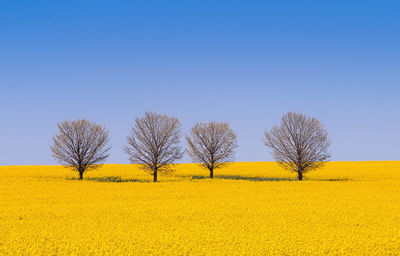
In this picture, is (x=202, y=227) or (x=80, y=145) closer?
(x=202, y=227)

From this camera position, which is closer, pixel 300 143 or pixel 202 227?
pixel 202 227

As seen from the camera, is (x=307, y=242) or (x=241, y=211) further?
(x=241, y=211)

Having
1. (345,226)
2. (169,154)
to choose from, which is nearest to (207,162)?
(169,154)

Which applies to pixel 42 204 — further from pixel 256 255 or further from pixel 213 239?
pixel 256 255

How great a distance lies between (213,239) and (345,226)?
246 inches

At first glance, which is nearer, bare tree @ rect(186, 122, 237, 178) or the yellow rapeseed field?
the yellow rapeseed field

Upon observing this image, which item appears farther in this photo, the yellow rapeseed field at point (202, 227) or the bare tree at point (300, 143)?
the bare tree at point (300, 143)

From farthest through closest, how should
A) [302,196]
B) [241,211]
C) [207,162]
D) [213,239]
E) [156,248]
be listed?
[207,162] < [302,196] < [241,211] < [213,239] < [156,248]

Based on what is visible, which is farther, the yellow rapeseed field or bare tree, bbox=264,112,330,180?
bare tree, bbox=264,112,330,180

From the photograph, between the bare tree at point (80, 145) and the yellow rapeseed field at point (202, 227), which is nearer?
Result: the yellow rapeseed field at point (202, 227)

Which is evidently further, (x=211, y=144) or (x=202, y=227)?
(x=211, y=144)

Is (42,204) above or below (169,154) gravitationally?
below

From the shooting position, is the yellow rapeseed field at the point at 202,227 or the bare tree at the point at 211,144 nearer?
the yellow rapeseed field at the point at 202,227

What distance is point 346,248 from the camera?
38.4 feet
